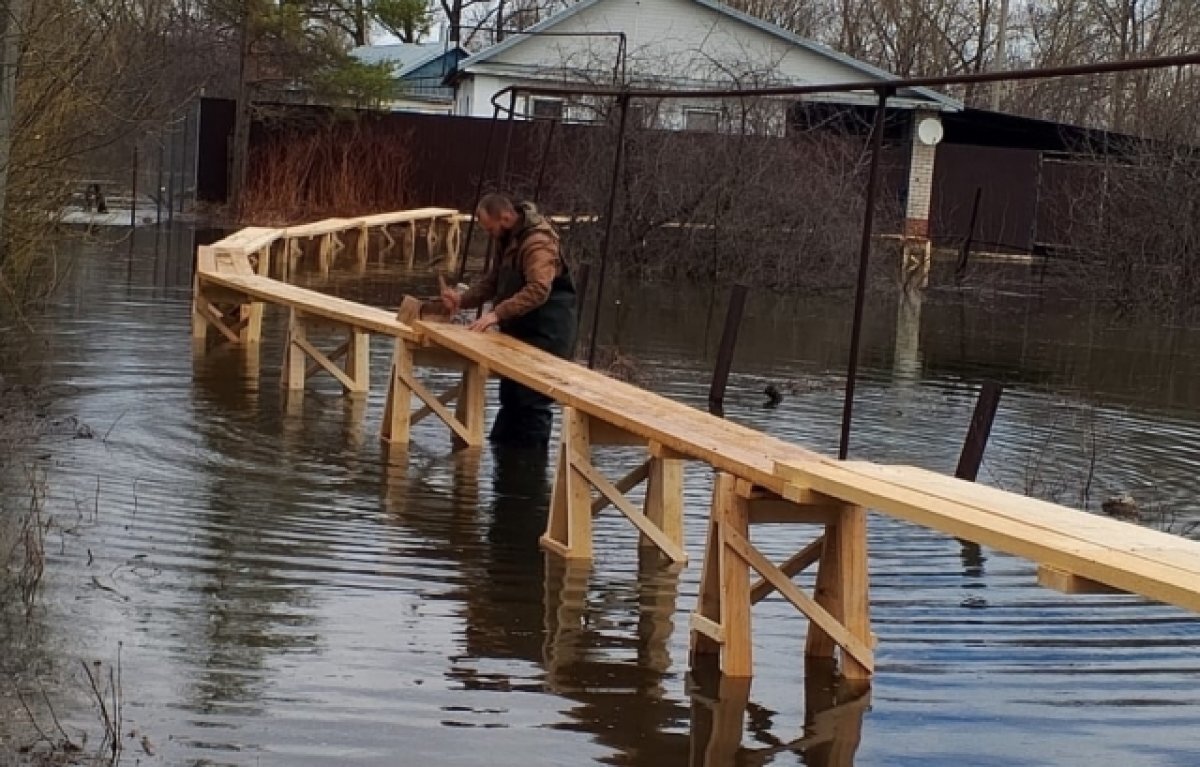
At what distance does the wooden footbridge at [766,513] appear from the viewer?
5.92m

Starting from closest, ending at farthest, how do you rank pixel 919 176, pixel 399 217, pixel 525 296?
pixel 525 296 → pixel 399 217 → pixel 919 176

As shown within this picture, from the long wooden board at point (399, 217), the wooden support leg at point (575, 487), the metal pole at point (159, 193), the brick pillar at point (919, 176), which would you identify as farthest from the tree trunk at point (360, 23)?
the wooden support leg at point (575, 487)

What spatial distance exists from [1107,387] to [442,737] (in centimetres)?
1349

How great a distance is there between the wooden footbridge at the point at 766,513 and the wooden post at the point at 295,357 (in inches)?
90.6

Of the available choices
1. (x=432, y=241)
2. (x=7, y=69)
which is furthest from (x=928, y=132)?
(x=7, y=69)

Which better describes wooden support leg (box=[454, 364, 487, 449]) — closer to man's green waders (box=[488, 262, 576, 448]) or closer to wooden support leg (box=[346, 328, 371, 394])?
man's green waders (box=[488, 262, 576, 448])

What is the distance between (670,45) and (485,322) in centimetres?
3047

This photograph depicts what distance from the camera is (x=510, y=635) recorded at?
791 centimetres

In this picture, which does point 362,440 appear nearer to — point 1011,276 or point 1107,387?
point 1107,387

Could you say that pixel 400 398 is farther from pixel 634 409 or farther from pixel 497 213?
pixel 634 409

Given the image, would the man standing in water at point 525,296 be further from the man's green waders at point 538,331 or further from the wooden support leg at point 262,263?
the wooden support leg at point 262,263

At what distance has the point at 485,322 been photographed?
40.1 ft

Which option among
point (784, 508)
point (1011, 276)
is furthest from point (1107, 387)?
point (1011, 276)

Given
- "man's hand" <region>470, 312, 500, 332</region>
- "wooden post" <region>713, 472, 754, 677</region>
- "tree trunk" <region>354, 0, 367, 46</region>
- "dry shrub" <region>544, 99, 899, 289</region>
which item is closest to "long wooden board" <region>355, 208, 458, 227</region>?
"dry shrub" <region>544, 99, 899, 289</region>
